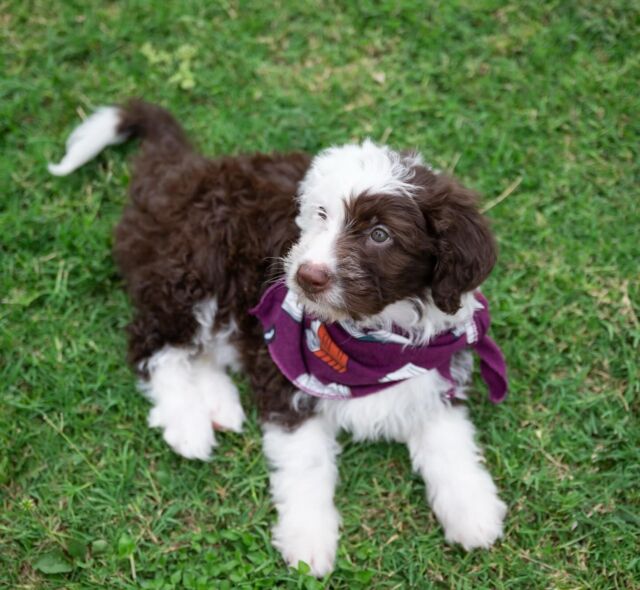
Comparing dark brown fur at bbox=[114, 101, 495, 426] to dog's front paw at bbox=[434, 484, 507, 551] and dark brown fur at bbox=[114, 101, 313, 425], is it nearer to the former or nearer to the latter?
dark brown fur at bbox=[114, 101, 313, 425]

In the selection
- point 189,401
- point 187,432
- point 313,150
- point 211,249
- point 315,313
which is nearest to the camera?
point 315,313

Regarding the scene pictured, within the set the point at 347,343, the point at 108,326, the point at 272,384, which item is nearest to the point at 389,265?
the point at 347,343

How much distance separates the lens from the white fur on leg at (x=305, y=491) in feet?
11.6

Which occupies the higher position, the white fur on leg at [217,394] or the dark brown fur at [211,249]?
the dark brown fur at [211,249]

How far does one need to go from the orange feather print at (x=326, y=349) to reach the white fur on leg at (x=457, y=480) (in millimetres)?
629

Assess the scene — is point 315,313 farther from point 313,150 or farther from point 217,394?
point 313,150

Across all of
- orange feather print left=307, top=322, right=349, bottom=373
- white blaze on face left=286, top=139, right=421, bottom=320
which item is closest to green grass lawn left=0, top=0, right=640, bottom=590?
orange feather print left=307, top=322, right=349, bottom=373

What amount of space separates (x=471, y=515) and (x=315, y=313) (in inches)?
50.6

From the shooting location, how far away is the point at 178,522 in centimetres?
374

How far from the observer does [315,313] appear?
312 cm

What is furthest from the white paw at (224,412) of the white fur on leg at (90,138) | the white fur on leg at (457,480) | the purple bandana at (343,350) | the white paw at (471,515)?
the white fur on leg at (90,138)

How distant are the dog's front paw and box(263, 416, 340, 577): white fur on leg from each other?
0.54m

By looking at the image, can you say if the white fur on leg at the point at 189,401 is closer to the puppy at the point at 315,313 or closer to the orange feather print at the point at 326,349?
the puppy at the point at 315,313

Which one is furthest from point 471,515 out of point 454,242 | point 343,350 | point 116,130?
point 116,130
